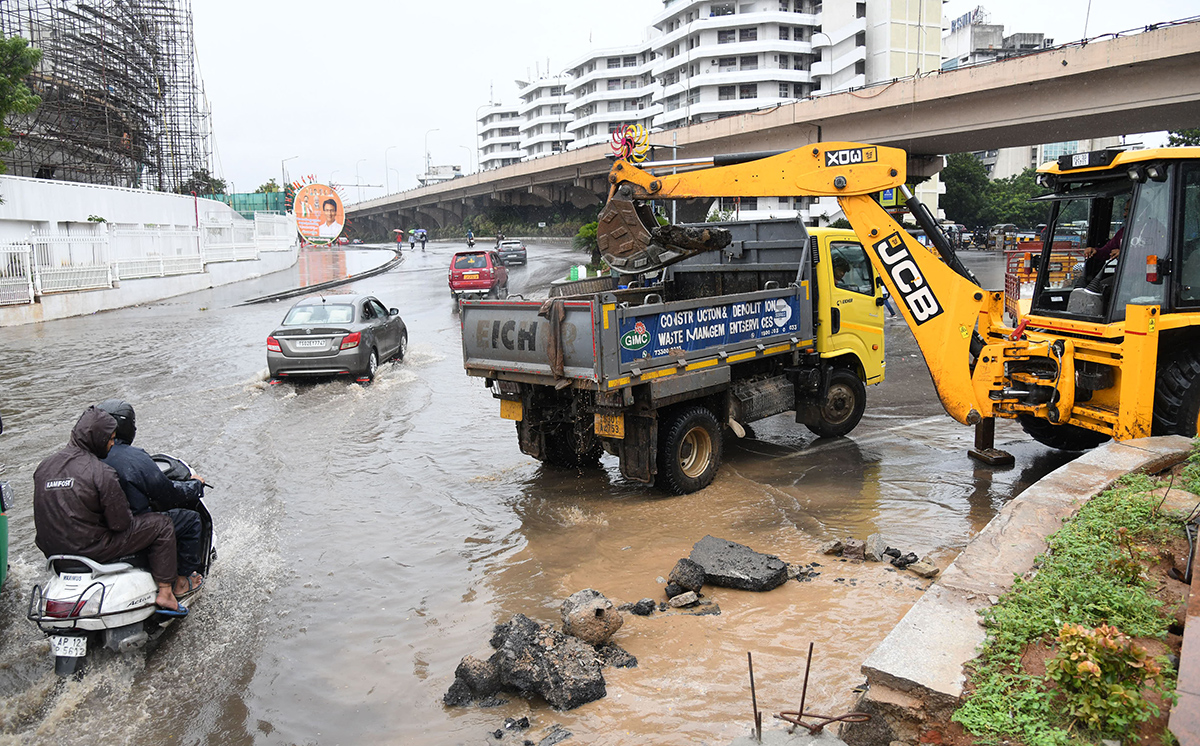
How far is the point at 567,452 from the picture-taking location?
8.80m

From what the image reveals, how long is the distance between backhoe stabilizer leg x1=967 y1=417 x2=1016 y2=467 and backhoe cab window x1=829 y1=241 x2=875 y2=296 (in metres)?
2.08

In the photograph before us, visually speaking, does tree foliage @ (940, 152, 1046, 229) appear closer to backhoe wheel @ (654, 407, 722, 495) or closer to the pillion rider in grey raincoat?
backhoe wheel @ (654, 407, 722, 495)

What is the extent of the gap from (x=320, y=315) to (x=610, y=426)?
787 centimetres

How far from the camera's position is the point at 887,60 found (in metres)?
65.5

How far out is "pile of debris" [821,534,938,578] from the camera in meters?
5.80

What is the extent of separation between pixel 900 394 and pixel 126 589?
1070cm

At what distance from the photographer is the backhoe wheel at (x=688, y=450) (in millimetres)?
7594

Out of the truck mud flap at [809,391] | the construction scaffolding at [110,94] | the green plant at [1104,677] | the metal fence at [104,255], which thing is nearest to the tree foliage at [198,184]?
the construction scaffolding at [110,94]

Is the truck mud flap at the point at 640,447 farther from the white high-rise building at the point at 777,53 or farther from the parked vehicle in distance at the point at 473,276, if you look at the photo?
the white high-rise building at the point at 777,53

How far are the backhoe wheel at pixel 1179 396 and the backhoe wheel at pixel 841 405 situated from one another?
3.13 m

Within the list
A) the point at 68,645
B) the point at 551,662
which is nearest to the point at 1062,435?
the point at 551,662

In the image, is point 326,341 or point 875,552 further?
point 326,341

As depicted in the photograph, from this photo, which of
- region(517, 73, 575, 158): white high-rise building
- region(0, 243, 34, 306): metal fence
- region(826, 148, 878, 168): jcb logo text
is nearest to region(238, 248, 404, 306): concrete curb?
region(0, 243, 34, 306): metal fence

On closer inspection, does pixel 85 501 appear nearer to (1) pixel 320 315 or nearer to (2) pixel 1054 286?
(2) pixel 1054 286
